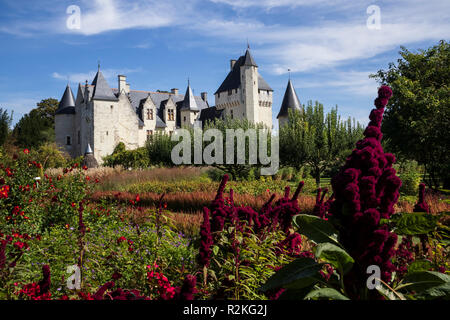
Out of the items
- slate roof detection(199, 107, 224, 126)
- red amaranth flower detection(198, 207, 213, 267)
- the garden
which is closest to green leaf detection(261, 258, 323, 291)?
the garden

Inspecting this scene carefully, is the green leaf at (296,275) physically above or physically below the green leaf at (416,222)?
below

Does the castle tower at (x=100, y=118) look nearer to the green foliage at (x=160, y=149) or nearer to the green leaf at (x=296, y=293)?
the green foliage at (x=160, y=149)

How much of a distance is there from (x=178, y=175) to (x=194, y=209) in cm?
764

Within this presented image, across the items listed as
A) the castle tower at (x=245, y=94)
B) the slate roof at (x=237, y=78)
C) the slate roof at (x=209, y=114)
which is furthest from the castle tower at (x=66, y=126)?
the slate roof at (x=237, y=78)

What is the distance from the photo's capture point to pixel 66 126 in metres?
43.7

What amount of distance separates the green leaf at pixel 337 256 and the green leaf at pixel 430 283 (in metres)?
0.30

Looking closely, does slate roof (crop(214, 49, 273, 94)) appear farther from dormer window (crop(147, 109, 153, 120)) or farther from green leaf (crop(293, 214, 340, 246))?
green leaf (crop(293, 214, 340, 246))

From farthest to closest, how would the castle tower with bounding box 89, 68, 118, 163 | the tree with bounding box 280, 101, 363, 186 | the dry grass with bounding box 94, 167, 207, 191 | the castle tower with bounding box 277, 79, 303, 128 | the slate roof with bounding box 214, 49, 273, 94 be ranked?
the castle tower with bounding box 277, 79, 303, 128 < the slate roof with bounding box 214, 49, 273, 94 < the castle tower with bounding box 89, 68, 118, 163 < the tree with bounding box 280, 101, 363, 186 < the dry grass with bounding box 94, 167, 207, 191

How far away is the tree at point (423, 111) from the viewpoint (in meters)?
17.7

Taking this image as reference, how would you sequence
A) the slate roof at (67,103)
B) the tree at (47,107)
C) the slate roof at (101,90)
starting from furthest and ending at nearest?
the tree at (47,107) < the slate roof at (67,103) < the slate roof at (101,90)

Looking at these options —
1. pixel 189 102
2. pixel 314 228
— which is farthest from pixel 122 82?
pixel 314 228

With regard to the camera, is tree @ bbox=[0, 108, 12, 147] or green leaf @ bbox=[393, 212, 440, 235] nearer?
green leaf @ bbox=[393, 212, 440, 235]

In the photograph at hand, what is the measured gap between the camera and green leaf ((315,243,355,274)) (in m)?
1.28

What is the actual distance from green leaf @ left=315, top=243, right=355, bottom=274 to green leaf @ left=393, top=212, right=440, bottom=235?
0.93 feet
